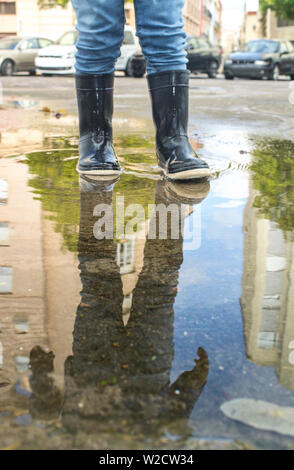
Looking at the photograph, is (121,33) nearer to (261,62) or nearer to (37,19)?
(261,62)

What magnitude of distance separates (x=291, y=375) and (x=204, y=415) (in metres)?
0.21

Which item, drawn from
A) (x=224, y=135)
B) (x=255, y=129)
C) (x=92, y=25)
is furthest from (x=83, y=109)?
(x=255, y=129)

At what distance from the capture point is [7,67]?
16688mm

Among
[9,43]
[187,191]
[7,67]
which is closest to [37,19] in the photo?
[9,43]

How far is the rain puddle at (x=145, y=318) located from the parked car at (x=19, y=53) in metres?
15.1

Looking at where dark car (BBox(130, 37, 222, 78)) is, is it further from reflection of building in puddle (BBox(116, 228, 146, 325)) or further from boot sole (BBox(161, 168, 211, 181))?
reflection of building in puddle (BBox(116, 228, 146, 325))

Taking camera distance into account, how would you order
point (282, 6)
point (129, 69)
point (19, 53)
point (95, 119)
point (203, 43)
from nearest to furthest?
point (95, 119)
point (129, 69)
point (19, 53)
point (203, 43)
point (282, 6)

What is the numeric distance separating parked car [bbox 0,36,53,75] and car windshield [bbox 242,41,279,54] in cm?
672

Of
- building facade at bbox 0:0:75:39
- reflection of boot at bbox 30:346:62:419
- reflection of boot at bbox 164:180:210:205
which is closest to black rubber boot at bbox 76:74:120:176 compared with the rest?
reflection of boot at bbox 164:180:210:205

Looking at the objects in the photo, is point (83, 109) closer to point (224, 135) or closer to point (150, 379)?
point (224, 135)

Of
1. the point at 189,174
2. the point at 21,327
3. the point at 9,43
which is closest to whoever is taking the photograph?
the point at 21,327

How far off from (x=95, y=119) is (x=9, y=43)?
16.7m

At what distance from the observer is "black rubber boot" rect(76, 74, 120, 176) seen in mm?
2703

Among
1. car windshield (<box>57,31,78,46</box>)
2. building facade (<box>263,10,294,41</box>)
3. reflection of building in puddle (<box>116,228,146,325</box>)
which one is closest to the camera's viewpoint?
reflection of building in puddle (<box>116,228,146,325</box>)
